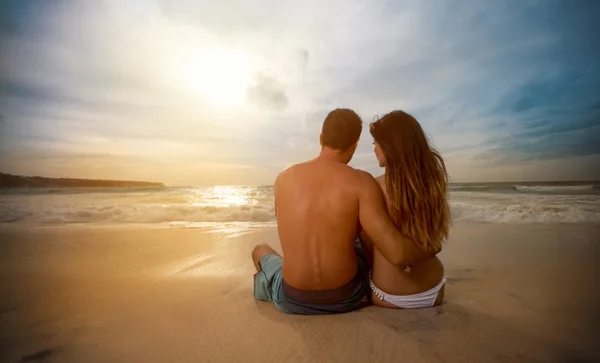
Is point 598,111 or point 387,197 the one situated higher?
point 598,111

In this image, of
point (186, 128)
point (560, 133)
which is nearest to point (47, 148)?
point (186, 128)

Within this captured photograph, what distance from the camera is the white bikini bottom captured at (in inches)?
69.6

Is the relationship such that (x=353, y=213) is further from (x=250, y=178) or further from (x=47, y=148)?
(x=47, y=148)

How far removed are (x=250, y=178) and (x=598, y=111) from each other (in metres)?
6.94

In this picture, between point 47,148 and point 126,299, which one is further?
point 47,148

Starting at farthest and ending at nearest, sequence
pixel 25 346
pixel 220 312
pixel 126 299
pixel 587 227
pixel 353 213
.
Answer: pixel 587 227, pixel 126 299, pixel 220 312, pixel 353 213, pixel 25 346

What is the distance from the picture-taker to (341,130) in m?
1.68

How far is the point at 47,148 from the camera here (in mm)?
5562

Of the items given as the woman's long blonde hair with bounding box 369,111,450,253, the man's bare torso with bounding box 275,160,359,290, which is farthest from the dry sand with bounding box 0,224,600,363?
the woman's long blonde hair with bounding box 369,111,450,253

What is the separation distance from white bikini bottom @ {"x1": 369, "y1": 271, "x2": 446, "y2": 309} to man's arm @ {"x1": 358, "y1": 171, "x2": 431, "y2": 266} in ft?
0.88

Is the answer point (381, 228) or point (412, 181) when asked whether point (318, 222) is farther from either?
point (412, 181)

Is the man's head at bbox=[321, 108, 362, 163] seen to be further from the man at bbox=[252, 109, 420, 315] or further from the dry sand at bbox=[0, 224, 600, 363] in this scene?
the dry sand at bbox=[0, 224, 600, 363]

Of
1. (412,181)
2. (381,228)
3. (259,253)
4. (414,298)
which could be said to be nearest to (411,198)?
(412,181)

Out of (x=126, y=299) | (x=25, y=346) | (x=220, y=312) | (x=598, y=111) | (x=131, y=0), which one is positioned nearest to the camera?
(x=25, y=346)
